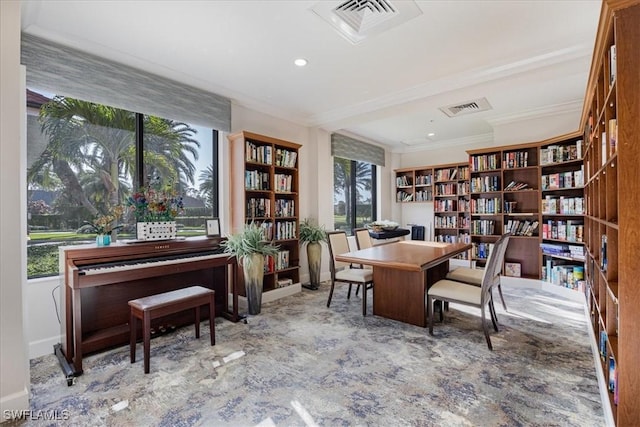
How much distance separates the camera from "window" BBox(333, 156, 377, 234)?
5861mm

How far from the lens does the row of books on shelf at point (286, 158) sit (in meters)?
4.21

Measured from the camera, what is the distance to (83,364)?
2.30m

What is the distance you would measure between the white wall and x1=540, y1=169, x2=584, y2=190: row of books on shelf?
5.42 m

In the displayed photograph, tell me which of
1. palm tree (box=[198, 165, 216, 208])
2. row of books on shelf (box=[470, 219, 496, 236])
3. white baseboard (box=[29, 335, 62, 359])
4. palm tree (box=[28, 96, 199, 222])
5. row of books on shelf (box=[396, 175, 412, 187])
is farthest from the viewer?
row of books on shelf (box=[396, 175, 412, 187])

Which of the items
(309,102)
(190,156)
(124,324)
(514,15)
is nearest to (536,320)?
(514,15)

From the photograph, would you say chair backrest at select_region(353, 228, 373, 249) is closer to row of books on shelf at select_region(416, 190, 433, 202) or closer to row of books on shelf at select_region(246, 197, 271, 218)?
row of books on shelf at select_region(246, 197, 271, 218)

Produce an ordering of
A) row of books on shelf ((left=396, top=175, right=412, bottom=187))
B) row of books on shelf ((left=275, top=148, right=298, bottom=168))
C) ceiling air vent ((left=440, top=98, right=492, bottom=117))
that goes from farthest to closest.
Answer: row of books on shelf ((left=396, top=175, right=412, bottom=187)) → row of books on shelf ((left=275, top=148, right=298, bottom=168)) → ceiling air vent ((left=440, top=98, right=492, bottom=117))

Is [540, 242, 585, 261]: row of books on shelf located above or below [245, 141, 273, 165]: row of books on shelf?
below

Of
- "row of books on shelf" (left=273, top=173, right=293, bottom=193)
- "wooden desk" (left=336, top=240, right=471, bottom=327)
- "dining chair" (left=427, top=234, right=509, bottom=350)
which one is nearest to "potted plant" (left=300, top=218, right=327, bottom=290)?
"row of books on shelf" (left=273, top=173, right=293, bottom=193)

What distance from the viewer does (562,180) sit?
409 cm

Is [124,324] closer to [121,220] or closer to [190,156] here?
[121,220]

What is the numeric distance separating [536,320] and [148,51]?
4.62 metres

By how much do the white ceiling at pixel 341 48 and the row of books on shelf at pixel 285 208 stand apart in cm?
135

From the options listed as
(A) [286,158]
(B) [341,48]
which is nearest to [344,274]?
(A) [286,158]
